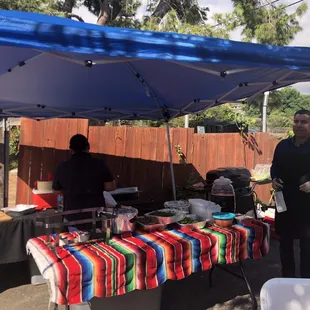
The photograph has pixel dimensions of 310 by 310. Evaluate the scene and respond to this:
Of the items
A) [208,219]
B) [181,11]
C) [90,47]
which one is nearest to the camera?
[90,47]

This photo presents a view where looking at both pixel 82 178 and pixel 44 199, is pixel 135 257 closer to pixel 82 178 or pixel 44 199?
pixel 82 178

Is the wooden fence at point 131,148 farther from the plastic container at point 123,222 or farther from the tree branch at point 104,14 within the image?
the tree branch at point 104,14

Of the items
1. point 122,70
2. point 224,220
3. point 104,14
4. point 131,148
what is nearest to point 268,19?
point 104,14

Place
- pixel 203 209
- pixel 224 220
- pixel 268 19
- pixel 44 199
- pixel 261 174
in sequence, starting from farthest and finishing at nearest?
pixel 268 19 → pixel 44 199 → pixel 261 174 → pixel 203 209 → pixel 224 220

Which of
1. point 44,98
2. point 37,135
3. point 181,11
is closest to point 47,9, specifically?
point 181,11

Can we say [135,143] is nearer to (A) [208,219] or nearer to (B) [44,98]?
(B) [44,98]

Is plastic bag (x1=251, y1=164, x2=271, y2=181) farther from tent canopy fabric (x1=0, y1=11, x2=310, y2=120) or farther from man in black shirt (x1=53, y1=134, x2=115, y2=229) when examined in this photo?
man in black shirt (x1=53, y1=134, x2=115, y2=229)

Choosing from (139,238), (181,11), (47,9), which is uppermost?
(181,11)

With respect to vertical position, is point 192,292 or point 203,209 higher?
point 203,209

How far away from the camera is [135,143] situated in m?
6.19

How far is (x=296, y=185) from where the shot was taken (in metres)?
2.99

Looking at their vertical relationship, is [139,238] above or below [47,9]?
below

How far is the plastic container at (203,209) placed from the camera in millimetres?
2938

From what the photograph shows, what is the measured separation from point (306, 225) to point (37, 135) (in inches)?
190
